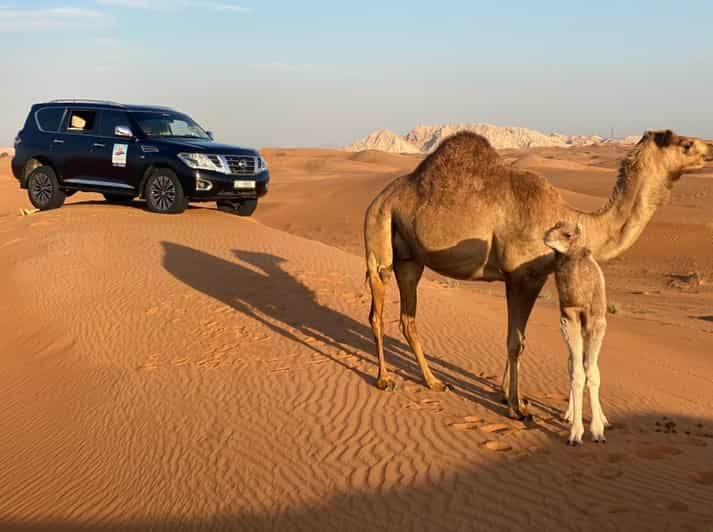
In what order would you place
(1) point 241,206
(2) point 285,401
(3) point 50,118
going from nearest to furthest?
(2) point 285,401 < (3) point 50,118 < (1) point 241,206

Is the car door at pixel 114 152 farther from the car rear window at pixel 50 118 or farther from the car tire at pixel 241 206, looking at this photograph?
the car tire at pixel 241 206

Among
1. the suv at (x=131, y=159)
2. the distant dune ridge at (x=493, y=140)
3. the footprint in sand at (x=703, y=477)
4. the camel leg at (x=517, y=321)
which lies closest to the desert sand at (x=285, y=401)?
the footprint in sand at (x=703, y=477)

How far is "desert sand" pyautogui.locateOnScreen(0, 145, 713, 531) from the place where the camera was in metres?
6.30

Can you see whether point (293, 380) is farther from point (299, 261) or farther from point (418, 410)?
point (299, 261)

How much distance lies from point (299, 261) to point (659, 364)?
6577mm

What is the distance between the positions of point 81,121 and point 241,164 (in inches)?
157

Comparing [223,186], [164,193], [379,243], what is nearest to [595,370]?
[379,243]

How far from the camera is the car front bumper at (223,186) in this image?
16.6 m

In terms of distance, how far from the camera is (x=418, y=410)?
812cm

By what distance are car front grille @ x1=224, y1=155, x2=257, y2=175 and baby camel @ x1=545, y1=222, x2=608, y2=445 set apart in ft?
36.5

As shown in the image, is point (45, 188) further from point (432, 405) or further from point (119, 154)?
point (432, 405)

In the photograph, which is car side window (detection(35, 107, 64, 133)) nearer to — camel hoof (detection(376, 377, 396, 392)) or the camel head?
camel hoof (detection(376, 377, 396, 392))

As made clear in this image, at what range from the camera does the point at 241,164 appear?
682 inches

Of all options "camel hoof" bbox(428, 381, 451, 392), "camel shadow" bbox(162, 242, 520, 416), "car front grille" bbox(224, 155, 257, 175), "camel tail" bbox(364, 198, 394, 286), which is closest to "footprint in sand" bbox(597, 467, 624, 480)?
"camel shadow" bbox(162, 242, 520, 416)
